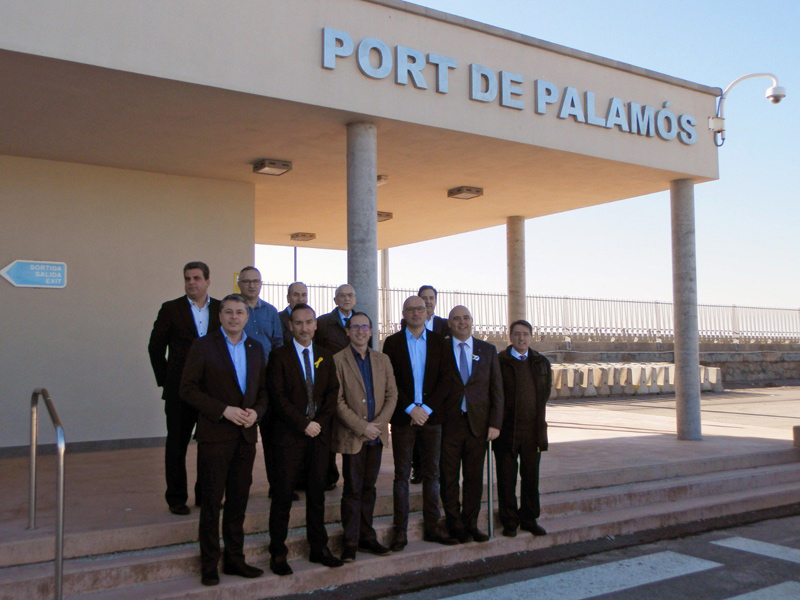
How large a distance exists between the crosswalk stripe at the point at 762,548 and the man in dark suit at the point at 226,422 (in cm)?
391

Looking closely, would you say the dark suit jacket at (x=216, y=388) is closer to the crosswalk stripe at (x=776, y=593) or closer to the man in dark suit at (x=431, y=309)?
the man in dark suit at (x=431, y=309)

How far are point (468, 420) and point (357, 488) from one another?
3.20 feet

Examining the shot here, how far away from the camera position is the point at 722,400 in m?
18.0

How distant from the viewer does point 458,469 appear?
5.33 m

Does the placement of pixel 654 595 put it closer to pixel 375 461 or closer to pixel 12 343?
pixel 375 461

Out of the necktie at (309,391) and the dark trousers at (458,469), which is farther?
the dark trousers at (458,469)

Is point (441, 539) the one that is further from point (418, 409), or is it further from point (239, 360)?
point (239, 360)

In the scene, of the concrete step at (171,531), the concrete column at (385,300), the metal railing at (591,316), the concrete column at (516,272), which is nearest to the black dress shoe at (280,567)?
the concrete step at (171,531)

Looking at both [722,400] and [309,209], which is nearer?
[309,209]

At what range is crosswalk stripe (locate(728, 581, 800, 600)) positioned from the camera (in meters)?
4.61

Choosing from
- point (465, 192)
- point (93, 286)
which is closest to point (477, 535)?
point (93, 286)

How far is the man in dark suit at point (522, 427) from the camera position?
5.49 m

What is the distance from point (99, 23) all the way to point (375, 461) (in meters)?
4.06

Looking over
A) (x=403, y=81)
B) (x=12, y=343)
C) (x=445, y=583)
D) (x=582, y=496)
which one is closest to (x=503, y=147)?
(x=403, y=81)
